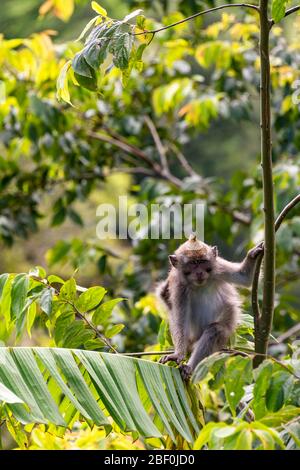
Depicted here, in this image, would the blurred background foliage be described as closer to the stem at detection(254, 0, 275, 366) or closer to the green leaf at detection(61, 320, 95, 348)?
the green leaf at detection(61, 320, 95, 348)

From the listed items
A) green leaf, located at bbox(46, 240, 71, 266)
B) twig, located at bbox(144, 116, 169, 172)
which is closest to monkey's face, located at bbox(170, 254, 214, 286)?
green leaf, located at bbox(46, 240, 71, 266)

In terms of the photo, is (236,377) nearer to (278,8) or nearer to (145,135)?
(278,8)

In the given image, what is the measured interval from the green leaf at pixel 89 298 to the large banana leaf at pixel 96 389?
0.90ft

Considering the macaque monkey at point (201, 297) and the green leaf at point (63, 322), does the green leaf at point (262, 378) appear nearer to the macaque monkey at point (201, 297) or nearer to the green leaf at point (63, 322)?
the green leaf at point (63, 322)

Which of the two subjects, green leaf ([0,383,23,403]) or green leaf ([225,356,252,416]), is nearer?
green leaf ([0,383,23,403])

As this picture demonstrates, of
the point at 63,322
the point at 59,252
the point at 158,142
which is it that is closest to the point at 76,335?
the point at 63,322

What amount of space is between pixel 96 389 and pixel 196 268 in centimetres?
129

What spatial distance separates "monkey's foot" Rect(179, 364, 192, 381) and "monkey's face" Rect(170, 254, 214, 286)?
67cm

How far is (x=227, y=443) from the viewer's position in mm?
2031

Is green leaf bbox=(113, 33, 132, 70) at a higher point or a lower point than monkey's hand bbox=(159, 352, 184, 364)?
higher

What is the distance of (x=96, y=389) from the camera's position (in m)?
2.80

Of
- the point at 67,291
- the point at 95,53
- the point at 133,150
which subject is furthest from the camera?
the point at 133,150

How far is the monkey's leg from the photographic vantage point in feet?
11.9
